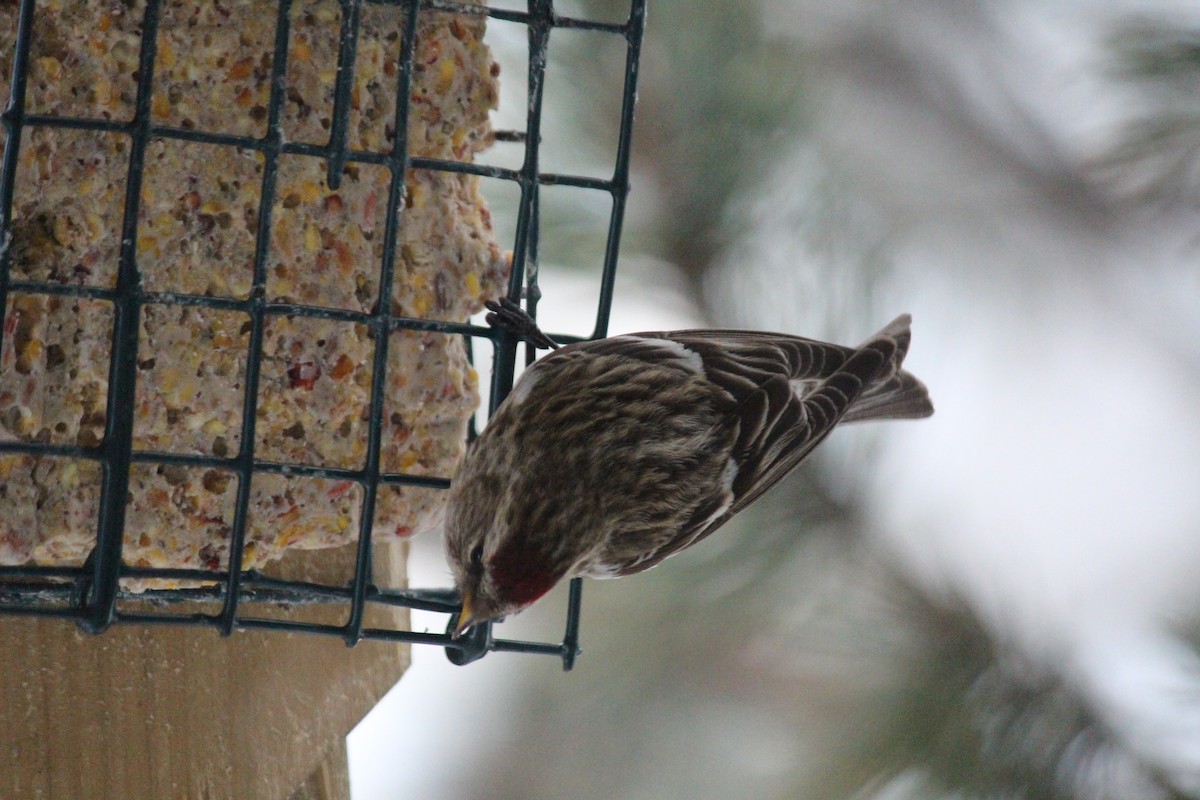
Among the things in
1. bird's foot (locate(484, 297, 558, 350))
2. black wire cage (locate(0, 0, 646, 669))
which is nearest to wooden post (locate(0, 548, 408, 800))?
black wire cage (locate(0, 0, 646, 669))

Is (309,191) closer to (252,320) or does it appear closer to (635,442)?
(252,320)

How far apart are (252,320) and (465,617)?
0.51 metres

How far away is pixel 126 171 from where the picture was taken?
6.16ft

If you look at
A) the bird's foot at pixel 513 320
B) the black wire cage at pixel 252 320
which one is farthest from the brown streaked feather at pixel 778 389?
the black wire cage at pixel 252 320

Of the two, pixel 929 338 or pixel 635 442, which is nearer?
pixel 635 442

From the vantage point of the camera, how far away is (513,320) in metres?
2.12

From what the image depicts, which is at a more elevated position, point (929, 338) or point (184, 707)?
point (929, 338)

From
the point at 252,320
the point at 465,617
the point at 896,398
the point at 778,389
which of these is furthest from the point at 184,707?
the point at 896,398

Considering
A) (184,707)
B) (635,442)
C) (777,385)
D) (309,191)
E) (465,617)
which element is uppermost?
(309,191)

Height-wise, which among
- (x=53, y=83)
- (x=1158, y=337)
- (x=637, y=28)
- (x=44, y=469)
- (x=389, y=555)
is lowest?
(x=389, y=555)

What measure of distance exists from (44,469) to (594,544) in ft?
2.61

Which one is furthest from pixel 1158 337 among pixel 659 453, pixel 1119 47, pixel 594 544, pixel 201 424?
pixel 201 424

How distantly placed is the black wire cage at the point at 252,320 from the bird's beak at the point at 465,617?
5 centimetres

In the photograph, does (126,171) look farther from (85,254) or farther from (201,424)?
(201,424)
